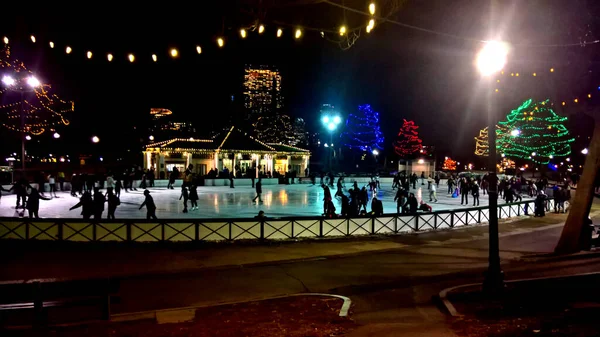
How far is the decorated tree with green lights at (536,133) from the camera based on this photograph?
49.0m

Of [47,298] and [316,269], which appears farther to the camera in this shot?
[316,269]

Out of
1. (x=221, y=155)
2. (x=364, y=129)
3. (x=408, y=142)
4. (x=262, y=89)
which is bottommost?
(x=221, y=155)

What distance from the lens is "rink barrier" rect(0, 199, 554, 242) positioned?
12.6 m

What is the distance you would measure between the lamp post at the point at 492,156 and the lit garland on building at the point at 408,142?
222ft

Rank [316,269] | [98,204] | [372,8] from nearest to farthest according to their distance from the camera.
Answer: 1. [372,8]
2. [316,269]
3. [98,204]

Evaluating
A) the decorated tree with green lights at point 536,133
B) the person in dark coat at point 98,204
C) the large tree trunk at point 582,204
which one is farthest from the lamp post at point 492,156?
the decorated tree with green lights at point 536,133

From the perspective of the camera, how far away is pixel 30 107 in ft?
96.5

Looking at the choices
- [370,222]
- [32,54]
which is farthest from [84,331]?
[32,54]

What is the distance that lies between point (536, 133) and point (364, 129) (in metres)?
33.3

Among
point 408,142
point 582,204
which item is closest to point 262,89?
point 408,142

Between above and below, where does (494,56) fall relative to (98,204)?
above

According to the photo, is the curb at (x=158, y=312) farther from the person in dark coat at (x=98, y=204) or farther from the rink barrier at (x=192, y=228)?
the person in dark coat at (x=98, y=204)

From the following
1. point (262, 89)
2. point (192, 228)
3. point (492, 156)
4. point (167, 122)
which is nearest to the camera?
point (492, 156)

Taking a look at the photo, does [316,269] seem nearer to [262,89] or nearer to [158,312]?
[158,312]
